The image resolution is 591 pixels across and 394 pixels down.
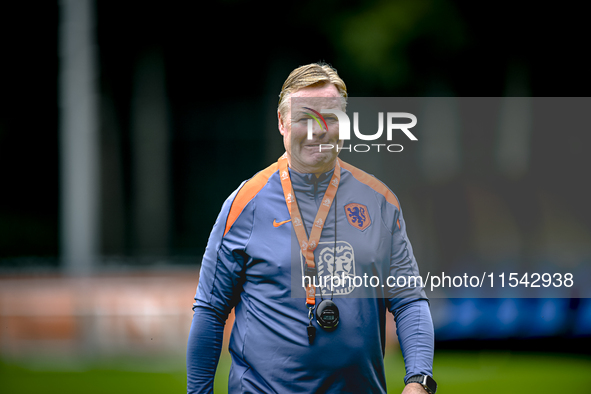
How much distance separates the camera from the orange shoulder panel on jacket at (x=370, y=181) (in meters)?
2.59

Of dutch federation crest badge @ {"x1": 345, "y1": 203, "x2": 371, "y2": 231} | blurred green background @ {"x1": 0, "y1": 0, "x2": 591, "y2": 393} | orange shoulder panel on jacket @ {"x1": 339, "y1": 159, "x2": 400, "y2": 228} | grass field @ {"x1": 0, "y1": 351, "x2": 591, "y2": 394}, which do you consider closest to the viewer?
dutch federation crest badge @ {"x1": 345, "y1": 203, "x2": 371, "y2": 231}

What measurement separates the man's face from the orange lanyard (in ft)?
0.17

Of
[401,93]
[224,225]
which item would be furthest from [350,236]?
[401,93]

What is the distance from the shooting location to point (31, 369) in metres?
5.86

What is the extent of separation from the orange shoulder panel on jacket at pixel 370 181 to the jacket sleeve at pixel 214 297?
475mm

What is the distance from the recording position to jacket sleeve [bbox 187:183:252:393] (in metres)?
2.49

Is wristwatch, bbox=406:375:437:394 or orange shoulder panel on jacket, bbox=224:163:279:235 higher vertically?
orange shoulder panel on jacket, bbox=224:163:279:235

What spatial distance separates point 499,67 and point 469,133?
361 centimetres

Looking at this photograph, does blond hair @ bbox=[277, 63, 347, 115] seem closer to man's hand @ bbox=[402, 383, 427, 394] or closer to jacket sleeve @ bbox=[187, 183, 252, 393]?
jacket sleeve @ bbox=[187, 183, 252, 393]

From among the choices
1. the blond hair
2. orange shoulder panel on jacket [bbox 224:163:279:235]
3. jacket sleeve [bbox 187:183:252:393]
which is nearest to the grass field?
jacket sleeve [bbox 187:183:252:393]

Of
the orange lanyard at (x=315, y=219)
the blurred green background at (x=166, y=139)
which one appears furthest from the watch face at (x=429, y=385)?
the blurred green background at (x=166, y=139)

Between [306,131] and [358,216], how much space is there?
42 centimetres

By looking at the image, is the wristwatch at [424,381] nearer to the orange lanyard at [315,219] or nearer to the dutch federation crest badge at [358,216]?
the orange lanyard at [315,219]

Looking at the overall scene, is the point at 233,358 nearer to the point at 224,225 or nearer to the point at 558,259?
the point at 224,225
